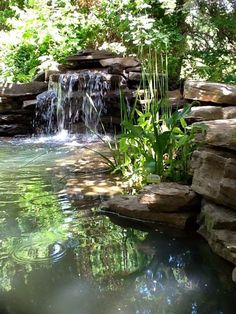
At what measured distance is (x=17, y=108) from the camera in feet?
26.2

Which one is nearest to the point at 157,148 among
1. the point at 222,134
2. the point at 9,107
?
the point at 222,134

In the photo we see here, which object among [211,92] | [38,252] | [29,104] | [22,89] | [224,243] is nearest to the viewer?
[224,243]

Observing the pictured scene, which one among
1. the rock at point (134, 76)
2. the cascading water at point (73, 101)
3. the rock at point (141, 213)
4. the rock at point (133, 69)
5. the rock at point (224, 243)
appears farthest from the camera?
the cascading water at point (73, 101)

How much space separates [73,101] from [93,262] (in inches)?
213

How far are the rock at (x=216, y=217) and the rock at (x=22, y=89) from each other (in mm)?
5594

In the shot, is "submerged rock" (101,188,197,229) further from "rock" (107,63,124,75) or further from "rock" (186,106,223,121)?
"rock" (107,63,124,75)

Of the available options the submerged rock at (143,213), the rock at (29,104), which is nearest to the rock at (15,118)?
the rock at (29,104)

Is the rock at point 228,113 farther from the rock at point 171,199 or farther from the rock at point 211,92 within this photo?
the rock at point 171,199

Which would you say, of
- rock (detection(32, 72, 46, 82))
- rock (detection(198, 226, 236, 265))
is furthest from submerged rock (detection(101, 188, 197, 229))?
rock (detection(32, 72, 46, 82))

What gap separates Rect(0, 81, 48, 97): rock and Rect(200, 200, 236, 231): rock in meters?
5.59

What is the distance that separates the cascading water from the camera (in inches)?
298

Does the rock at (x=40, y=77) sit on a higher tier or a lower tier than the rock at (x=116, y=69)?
lower

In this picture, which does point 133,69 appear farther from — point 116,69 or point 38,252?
point 38,252

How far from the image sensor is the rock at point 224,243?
7.95 ft
